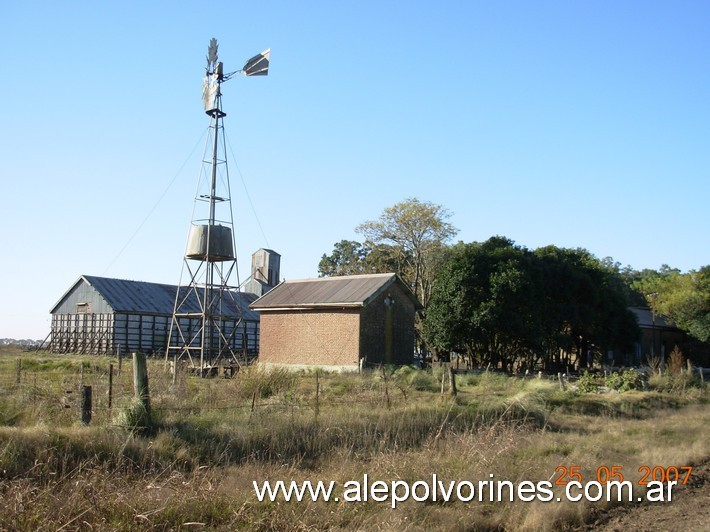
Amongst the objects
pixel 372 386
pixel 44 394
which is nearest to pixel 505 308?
pixel 372 386

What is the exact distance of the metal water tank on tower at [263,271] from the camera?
61625 millimetres

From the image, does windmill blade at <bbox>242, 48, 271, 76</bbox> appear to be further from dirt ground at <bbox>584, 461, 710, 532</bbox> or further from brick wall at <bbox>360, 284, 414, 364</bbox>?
dirt ground at <bbox>584, 461, 710, 532</bbox>

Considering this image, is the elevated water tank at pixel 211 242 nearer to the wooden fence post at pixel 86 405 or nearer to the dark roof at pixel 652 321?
the wooden fence post at pixel 86 405

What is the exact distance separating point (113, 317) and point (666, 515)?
132 ft

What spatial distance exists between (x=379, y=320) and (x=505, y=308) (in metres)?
6.69

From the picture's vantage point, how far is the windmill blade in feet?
91.1

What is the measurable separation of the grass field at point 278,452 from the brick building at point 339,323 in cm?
1208

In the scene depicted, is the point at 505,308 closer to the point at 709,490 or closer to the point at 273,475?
the point at 709,490

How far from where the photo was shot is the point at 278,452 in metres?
11.1

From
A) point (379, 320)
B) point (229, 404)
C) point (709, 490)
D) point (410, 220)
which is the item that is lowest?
point (709, 490)

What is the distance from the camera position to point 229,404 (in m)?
14.3

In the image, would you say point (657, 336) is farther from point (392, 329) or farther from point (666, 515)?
point (666, 515)

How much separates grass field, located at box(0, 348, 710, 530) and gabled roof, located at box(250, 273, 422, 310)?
41.8 ft
